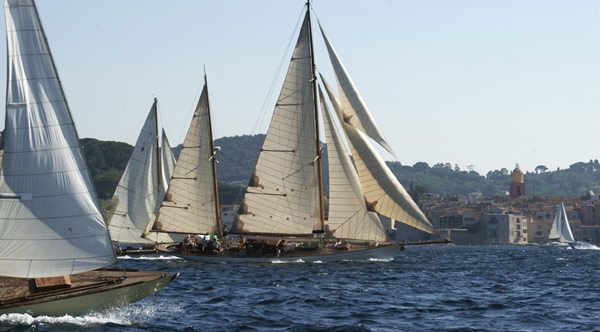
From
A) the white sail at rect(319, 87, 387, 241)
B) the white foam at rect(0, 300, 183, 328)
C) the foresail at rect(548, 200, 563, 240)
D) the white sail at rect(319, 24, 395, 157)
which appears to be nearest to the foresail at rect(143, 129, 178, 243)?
the white sail at rect(319, 87, 387, 241)

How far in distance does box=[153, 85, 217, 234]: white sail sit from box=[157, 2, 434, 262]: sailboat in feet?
14.2

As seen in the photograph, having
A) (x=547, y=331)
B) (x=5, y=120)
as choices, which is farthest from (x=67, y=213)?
(x=547, y=331)

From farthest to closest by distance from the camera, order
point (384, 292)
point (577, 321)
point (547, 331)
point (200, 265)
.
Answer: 1. point (200, 265)
2. point (384, 292)
3. point (577, 321)
4. point (547, 331)

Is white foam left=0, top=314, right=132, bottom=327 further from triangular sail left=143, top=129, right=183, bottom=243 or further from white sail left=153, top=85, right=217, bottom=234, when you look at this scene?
triangular sail left=143, top=129, right=183, bottom=243

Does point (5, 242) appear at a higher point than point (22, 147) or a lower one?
lower

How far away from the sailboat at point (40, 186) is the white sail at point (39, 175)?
0.02m

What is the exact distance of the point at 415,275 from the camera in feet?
145

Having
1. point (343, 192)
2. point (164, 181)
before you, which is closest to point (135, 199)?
point (164, 181)

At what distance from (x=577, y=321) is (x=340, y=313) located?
22.0ft

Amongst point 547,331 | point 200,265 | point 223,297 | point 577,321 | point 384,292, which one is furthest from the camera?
point 200,265

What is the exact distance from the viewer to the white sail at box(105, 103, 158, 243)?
62000 millimetres

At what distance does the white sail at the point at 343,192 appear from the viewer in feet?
163

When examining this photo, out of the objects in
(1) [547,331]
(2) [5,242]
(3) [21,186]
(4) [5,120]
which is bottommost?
(1) [547,331]

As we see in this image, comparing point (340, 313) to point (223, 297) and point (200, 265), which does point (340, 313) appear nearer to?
point (223, 297)
